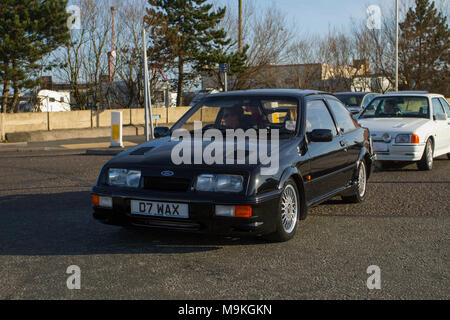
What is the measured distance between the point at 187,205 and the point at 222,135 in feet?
4.11

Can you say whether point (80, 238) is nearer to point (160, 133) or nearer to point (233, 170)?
point (160, 133)

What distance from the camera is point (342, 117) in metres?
7.04

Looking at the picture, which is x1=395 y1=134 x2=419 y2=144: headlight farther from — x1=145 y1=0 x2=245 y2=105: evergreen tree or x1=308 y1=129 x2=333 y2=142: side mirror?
x1=145 y1=0 x2=245 y2=105: evergreen tree

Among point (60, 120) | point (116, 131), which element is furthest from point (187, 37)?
point (116, 131)

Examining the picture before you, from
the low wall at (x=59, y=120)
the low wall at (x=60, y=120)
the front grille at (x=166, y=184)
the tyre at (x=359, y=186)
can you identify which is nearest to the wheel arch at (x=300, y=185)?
the front grille at (x=166, y=184)

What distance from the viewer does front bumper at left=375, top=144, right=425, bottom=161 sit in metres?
10.1

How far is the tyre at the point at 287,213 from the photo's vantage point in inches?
199

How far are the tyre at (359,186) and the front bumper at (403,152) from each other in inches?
119

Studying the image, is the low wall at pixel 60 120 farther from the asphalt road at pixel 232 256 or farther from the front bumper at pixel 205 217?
the front bumper at pixel 205 217

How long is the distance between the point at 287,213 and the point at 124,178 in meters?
1.57
